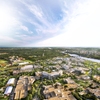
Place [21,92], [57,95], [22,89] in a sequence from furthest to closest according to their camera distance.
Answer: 1. [22,89]
2. [21,92]
3. [57,95]

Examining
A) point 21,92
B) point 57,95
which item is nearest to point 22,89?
point 21,92

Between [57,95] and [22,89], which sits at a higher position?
[57,95]

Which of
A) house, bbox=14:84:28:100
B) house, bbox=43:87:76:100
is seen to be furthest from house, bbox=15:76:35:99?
house, bbox=43:87:76:100

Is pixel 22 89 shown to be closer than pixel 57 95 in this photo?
No

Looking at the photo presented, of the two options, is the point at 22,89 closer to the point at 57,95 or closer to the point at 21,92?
the point at 21,92

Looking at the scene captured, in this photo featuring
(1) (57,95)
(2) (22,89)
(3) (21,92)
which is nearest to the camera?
(1) (57,95)

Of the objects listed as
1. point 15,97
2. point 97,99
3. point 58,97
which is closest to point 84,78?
point 97,99

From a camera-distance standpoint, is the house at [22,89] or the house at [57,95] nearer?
the house at [57,95]

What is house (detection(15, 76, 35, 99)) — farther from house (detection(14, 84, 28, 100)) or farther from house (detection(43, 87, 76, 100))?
house (detection(43, 87, 76, 100))

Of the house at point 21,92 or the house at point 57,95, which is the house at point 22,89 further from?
the house at point 57,95

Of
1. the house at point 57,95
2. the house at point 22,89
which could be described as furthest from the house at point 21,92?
the house at point 57,95

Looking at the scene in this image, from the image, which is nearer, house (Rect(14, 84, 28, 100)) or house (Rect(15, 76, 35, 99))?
house (Rect(14, 84, 28, 100))
